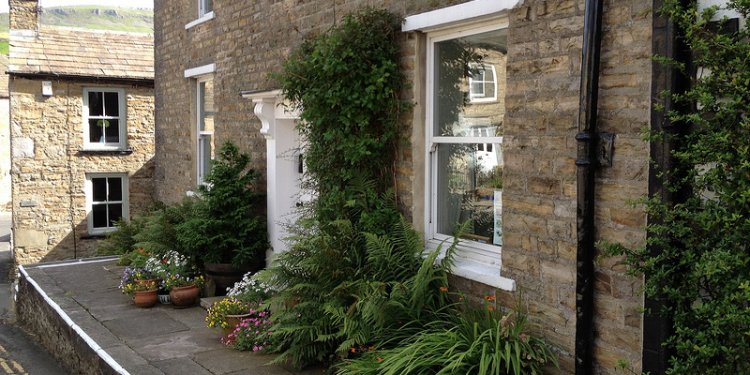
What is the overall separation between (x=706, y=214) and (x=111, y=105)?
17.1 meters

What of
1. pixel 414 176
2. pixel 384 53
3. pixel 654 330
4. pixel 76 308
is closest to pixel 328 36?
pixel 384 53

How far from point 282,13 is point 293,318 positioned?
3938 millimetres

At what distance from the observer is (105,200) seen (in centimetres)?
1861

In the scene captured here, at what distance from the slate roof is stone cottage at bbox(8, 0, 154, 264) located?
2 centimetres

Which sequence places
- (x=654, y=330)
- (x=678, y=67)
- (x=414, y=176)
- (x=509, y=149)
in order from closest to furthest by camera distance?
(x=678, y=67) < (x=654, y=330) < (x=509, y=149) < (x=414, y=176)

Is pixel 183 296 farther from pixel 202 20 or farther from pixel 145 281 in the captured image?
pixel 202 20

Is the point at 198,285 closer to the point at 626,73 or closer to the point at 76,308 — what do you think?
the point at 76,308

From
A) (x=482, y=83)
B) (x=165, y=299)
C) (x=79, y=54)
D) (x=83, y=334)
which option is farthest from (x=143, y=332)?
(x=79, y=54)

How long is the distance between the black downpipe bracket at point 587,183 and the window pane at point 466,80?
1070mm

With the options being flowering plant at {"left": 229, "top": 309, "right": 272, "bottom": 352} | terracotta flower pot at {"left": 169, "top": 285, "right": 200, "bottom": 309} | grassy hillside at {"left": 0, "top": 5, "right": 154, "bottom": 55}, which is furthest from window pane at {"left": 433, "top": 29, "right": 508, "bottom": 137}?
grassy hillside at {"left": 0, "top": 5, "right": 154, "bottom": 55}

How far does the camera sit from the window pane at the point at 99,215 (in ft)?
A: 60.5

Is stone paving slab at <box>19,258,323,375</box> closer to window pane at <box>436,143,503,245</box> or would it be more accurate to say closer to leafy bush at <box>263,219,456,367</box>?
leafy bush at <box>263,219,456,367</box>

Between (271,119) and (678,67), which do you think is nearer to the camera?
(678,67)

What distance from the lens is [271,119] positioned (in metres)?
8.59
